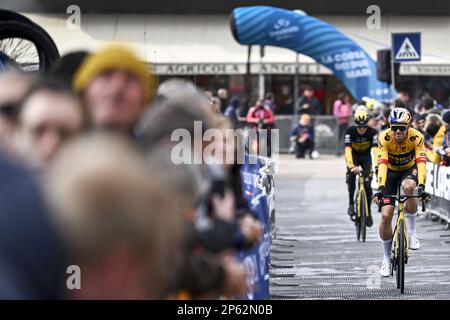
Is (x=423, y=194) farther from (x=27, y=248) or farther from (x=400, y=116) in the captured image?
(x=27, y=248)

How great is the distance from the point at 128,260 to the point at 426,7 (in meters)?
35.8

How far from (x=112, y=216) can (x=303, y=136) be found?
104ft

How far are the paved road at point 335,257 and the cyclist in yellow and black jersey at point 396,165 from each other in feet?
1.82

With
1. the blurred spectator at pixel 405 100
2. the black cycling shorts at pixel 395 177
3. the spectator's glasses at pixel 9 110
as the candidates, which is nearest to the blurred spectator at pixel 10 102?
the spectator's glasses at pixel 9 110

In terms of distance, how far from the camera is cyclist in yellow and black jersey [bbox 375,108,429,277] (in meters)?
12.5

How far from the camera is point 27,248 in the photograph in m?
3.37

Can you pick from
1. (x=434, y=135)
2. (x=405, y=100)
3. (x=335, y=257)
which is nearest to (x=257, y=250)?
(x=335, y=257)

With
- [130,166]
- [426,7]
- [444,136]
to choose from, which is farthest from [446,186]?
[426,7]

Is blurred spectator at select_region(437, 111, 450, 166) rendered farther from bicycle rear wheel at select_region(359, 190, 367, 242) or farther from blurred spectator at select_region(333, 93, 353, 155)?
blurred spectator at select_region(333, 93, 353, 155)

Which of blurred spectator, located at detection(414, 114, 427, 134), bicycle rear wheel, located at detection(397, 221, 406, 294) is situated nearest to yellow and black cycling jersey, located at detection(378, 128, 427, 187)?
bicycle rear wheel, located at detection(397, 221, 406, 294)

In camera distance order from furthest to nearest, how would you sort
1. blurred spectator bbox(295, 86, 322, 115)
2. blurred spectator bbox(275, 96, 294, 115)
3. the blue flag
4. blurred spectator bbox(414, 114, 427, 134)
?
blurred spectator bbox(275, 96, 294, 115), blurred spectator bbox(295, 86, 322, 115), the blue flag, blurred spectator bbox(414, 114, 427, 134)

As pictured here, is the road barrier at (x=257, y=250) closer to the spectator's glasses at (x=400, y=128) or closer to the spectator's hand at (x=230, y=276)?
the spectator's glasses at (x=400, y=128)

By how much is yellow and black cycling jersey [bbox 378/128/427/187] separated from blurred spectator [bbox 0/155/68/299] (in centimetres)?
936

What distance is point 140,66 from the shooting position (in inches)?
172
